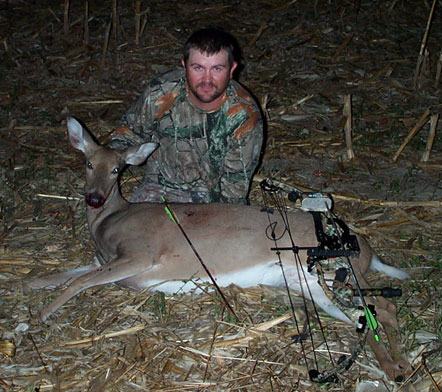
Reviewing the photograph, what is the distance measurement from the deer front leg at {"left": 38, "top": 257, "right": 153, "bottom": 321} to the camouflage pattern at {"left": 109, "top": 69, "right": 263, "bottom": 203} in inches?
43.2

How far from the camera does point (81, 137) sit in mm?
4742

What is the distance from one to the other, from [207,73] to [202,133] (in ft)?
2.02

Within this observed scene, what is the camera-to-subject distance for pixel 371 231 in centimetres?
520

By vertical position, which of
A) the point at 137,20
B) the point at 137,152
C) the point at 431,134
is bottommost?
the point at 431,134

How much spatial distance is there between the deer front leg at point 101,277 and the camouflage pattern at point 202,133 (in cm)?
110

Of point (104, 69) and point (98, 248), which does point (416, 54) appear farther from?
point (98, 248)

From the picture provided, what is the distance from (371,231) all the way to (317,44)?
499 cm

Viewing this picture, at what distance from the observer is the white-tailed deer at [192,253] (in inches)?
167

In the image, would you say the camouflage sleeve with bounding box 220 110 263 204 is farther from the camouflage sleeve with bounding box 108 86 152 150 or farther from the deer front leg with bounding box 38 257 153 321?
the deer front leg with bounding box 38 257 153 321

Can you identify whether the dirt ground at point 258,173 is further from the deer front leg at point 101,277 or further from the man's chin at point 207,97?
the man's chin at point 207,97

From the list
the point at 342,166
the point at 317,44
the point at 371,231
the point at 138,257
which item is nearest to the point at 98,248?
the point at 138,257

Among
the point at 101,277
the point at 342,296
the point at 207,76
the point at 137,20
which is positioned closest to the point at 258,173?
the point at 207,76

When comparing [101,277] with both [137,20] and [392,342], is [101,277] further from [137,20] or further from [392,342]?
[137,20]

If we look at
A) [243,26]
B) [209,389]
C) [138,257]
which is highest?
[243,26]
